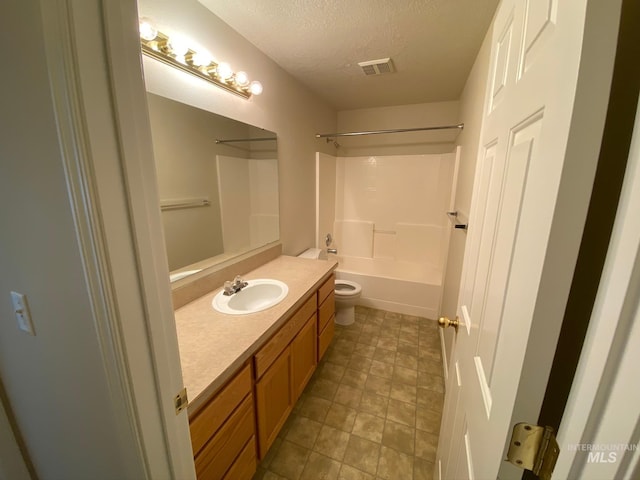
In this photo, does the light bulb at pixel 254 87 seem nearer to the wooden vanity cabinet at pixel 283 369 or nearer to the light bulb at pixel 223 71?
the light bulb at pixel 223 71

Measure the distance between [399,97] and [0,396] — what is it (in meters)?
3.37

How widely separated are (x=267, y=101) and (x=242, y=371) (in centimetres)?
179

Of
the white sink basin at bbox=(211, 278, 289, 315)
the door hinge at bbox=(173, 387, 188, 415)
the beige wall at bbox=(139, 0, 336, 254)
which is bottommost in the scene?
the white sink basin at bbox=(211, 278, 289, 315)

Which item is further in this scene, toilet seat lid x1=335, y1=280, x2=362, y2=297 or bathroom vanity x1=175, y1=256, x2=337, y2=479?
toilet seat lid x1=335, y1=280, x2=362, y2=297

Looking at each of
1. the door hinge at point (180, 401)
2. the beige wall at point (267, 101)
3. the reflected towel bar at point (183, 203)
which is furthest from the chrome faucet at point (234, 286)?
the door hinge at point (180, 401)

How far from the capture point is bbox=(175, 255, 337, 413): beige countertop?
861 millimetres

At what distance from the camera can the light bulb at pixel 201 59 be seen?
1278 millimetres

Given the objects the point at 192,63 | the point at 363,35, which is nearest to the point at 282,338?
the point at 192,63

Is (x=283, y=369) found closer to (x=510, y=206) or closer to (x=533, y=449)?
(x=533, y=449)

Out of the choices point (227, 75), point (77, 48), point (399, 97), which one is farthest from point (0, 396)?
point (399, 97)

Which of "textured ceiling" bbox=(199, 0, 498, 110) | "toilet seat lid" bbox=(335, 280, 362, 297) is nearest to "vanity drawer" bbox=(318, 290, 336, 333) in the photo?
"toilet seat lid" bbox=(335, 280, 362, 297)

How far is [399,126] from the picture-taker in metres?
3.11

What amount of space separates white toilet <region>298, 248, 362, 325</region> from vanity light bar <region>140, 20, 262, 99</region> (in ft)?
4.76

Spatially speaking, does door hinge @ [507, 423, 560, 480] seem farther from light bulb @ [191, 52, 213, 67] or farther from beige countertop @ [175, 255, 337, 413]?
light bulb @ [191, 52, 213, 67]
